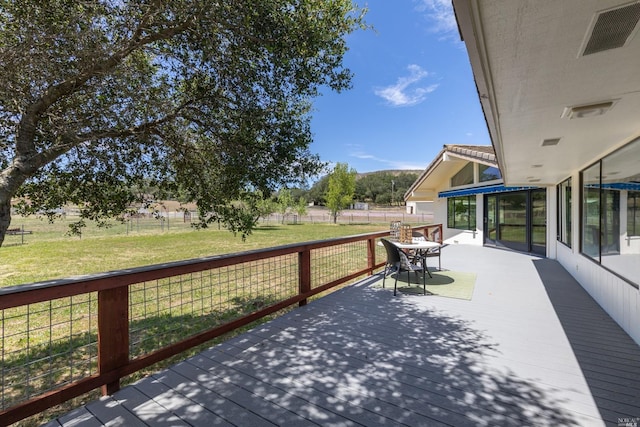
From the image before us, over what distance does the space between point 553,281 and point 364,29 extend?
573cm

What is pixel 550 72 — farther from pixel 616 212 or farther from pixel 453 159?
pixel 453 159

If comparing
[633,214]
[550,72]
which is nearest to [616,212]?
[633,214]

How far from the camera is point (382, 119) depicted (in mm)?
18797

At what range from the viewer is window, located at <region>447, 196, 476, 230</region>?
11.9 m

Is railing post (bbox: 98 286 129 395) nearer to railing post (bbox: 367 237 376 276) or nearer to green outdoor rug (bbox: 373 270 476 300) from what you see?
green outdoor rug (bbox: 373 270 476 300)

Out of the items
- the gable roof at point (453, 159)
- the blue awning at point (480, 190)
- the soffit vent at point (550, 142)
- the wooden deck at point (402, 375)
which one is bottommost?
the wooden deck at point (402, 375)

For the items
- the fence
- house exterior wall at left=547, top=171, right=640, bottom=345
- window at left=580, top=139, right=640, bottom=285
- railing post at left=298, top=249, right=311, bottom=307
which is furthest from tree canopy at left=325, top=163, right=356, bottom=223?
railing post at left=298, top=249, right=311, bottom=307

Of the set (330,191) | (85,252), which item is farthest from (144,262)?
(330,191)

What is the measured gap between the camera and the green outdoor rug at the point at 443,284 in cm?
496

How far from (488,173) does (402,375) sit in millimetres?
10186

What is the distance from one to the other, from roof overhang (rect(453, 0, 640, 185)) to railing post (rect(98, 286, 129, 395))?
2767 mm

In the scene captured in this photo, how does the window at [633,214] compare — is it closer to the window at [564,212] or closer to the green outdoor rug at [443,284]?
the green outdoor rug at [443,284]

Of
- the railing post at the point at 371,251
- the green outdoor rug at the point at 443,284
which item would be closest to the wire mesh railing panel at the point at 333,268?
the railing post at the point at 371,251

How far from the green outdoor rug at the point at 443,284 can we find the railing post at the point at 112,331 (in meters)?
4.05
